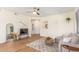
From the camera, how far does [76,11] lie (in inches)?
58.7

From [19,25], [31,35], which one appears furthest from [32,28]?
[19,25]

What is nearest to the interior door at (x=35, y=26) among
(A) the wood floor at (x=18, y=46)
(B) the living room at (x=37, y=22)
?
(B) the living room at (x=37, y=22)

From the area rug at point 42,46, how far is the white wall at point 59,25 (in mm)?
160

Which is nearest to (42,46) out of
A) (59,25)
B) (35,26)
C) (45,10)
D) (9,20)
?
(35,26)

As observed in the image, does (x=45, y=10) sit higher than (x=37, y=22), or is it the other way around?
(x=45, y=10)

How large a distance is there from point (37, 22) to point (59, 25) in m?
0.43

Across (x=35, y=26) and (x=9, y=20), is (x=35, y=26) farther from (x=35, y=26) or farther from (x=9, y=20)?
(x=9, y=20)

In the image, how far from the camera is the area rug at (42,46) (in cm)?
152

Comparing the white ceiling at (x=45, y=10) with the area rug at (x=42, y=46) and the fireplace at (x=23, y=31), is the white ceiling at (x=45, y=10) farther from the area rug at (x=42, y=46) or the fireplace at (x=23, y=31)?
the area rug at (x=42, y=46)

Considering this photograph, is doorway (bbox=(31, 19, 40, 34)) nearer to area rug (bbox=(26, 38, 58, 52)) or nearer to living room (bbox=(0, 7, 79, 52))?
living room (bbox=(0, 7, 79, 52))

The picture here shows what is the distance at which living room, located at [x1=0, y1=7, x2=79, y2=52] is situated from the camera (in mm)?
1506

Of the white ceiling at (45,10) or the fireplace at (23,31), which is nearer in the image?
the white ceiling at (45,10)

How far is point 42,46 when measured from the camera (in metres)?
1.57

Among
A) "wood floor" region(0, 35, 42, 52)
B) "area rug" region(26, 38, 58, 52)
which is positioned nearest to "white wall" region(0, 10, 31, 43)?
"wood floor" region(0, 35, 42, 52)
